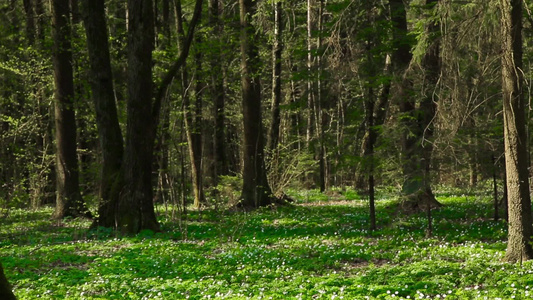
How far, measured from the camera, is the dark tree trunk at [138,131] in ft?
45.8

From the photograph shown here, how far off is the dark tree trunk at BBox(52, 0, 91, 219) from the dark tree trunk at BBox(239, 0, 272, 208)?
19.7 feet

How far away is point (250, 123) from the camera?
18156 mm

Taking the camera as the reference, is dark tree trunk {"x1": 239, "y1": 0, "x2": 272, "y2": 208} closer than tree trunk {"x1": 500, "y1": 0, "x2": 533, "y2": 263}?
No

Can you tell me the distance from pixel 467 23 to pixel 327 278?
5.02 m

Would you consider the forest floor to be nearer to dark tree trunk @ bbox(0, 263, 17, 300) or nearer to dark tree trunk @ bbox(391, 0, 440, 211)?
dark tree trunk @ bbox(391, 0, 440, 211)

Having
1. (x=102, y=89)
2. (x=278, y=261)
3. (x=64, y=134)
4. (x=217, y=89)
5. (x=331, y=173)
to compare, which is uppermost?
(x=217, y=89)

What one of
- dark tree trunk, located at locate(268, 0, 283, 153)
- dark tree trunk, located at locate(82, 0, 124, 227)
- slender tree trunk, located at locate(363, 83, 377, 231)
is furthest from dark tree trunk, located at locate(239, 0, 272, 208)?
slender tree trunk, located at locate(363, 83, 377, 231)

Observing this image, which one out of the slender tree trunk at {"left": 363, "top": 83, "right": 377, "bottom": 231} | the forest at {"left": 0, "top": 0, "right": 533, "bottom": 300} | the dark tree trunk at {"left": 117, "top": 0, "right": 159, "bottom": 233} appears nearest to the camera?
the forest at {"left": 0, "top": 0, "right": 533, "bottom": 300}

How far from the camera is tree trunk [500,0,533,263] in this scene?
8.02 meters

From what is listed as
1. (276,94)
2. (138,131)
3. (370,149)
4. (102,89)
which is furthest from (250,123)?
(370,149)

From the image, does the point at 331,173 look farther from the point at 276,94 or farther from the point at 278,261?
the point at 276,94

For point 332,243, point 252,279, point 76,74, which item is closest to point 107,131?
point 76,74

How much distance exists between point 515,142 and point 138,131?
32.3 ft

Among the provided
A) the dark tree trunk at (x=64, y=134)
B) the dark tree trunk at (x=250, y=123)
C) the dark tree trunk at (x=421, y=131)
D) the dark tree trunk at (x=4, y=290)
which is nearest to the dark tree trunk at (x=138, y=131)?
the dark tree trunk at (x=250, y=123)
